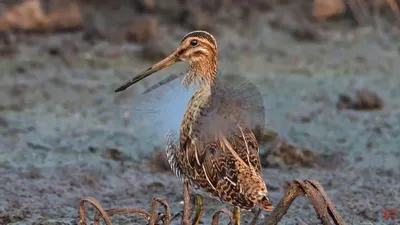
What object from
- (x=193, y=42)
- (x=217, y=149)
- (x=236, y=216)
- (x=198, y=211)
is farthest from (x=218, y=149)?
(x=193, y=42)

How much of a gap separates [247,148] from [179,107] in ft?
1.48

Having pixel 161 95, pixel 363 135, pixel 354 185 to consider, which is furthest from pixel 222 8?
pixel 161 95

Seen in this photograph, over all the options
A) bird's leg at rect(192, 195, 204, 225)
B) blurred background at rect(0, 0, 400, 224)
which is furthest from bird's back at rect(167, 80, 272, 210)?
bird's leg at rect(192, 195, 204, 225)

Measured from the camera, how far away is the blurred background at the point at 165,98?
7188mm

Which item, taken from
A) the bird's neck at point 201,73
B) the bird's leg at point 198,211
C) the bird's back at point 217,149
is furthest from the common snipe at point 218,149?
the bird's leg at point 198,211

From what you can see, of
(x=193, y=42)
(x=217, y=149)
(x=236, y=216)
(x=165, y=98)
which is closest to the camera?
(x=217, y=149)

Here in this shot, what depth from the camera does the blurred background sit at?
7188 millimetres

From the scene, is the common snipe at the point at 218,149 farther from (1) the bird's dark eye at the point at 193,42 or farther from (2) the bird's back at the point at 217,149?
(1) the bird's dark eye at the point at 193,42

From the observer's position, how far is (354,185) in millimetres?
7621

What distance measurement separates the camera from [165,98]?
6094 millimetres

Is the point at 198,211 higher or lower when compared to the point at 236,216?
lower

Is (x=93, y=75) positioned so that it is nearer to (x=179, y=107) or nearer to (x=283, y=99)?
(x=283, y=99)

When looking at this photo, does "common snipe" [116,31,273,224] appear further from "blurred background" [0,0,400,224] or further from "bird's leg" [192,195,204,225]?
"bird's leg" [192,195,204,225]

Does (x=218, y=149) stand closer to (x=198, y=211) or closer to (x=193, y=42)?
(x=198, y=211)
